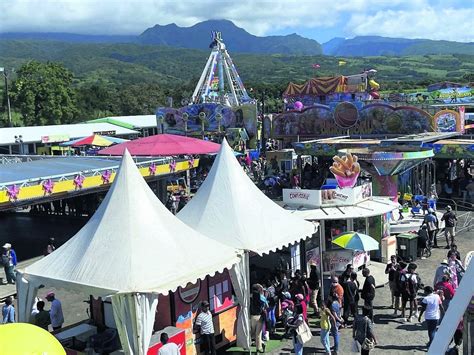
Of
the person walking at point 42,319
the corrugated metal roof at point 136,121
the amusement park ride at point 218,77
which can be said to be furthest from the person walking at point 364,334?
the corrugated metal roof at point 136,121

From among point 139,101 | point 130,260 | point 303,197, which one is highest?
point 139,101

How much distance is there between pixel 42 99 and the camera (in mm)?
54031

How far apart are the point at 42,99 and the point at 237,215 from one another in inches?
1884

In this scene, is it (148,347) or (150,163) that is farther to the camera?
(150,163)

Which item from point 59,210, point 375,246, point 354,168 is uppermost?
point 354,168

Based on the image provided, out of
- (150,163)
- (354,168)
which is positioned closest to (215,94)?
(150,163)

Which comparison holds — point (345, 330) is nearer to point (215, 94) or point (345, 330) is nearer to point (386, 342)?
point (386, 342)

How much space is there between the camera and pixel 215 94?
4325cm

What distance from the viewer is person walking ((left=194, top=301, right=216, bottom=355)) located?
29.8 feet

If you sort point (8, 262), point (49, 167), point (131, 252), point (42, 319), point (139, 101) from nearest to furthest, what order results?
point (131, 252) → point (42, 319) → point (8, 262) → point (49, 167) → point (139, 101)

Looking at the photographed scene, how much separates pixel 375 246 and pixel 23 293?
7.12 m

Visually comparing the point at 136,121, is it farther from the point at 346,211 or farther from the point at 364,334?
the point at 364,334

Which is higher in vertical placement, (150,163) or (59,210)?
(150,163)

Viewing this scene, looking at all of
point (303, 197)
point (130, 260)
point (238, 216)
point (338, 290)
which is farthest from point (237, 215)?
point (303, 197)
